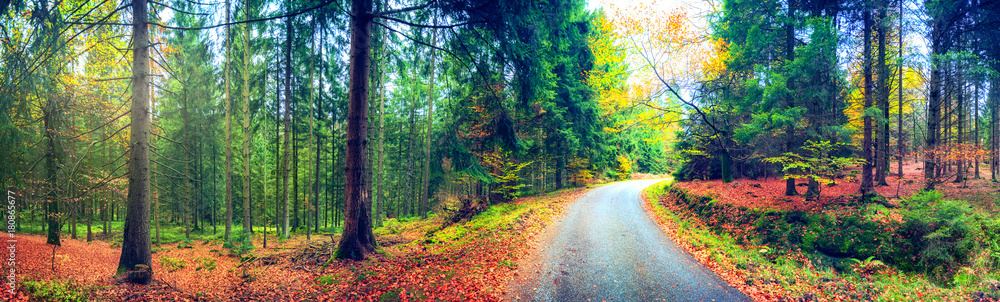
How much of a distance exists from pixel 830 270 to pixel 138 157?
13682mm

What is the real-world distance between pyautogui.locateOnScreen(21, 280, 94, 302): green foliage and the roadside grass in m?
10.1

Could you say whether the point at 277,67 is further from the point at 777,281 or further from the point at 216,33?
the point at 777,281

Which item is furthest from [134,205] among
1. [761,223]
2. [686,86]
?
[761,223]

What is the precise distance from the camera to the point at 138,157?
586 centimetres

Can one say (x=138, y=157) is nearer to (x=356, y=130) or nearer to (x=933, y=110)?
(x=356, y=130)

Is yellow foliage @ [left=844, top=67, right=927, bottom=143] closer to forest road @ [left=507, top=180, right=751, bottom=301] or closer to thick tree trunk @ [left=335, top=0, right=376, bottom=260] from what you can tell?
forest road @ [left=507, top=180, right=751, bottom=301]

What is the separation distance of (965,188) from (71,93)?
2615cm

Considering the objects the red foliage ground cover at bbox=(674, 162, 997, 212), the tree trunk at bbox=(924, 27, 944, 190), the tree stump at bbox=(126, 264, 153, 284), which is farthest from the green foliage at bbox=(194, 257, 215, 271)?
the tree trunk at bbox=(924, 27, 944, 190)

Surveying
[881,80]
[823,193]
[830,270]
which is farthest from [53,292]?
[881,80]

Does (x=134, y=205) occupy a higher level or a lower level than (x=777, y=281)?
higher

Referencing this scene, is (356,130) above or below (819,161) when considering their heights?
above

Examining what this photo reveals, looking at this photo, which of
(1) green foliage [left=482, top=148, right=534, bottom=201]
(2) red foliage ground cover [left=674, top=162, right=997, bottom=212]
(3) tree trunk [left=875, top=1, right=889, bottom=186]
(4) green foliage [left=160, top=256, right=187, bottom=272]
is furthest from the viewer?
(1) green foliage [left=482, top=148, right=534, bottom=201]

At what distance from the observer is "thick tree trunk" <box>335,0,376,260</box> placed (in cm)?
673

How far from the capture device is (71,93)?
8070mm
